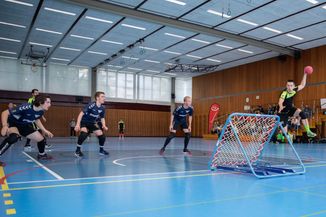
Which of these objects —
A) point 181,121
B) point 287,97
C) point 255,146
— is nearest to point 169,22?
point 181,121

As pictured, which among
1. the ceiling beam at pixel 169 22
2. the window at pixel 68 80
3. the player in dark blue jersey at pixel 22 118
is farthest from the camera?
the window at pixel 68 80

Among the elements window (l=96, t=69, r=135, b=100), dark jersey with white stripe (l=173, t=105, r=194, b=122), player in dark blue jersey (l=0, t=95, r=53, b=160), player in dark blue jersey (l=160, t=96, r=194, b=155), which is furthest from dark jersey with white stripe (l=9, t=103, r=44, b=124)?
window (l=96, t=69, r=135, b=100)

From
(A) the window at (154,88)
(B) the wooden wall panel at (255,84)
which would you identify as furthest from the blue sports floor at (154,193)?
(A) the window at (154,88)

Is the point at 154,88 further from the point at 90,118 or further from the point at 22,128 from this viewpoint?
the point at 22,128

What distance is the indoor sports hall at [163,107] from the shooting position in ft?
13.5

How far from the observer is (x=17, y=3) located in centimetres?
1573

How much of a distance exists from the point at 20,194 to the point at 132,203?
157 centimetres

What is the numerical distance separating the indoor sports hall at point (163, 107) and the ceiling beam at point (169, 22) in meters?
0.07

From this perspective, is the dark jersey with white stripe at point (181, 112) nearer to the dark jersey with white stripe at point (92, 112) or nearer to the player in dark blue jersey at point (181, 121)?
the player in dark blue jersey at point (181, 121)

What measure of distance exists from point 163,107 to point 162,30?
697 inches

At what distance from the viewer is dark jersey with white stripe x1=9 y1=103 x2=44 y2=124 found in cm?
717

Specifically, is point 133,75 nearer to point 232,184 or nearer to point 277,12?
point 277,12

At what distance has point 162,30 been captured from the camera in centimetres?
1973

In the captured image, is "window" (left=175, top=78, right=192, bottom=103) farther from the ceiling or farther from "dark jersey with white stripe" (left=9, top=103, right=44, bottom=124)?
"dark jersey with white stripe" (left=9, top=103, right=44, bottom=124)
